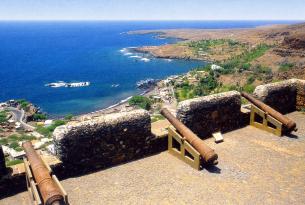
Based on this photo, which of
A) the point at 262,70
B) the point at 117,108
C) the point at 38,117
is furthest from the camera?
the point at 262,70

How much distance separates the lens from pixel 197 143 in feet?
29.6

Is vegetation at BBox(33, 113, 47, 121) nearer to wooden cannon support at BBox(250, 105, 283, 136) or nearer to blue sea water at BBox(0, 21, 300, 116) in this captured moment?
blue sea water at BBox(0, 21, 300, 116)

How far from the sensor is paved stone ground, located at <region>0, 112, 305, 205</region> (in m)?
7.75

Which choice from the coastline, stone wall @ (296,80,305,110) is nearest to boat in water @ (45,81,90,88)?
the coastline

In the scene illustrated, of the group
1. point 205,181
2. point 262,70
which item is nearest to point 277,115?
point 205,181

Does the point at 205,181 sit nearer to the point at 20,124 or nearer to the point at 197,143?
the point at 197,143

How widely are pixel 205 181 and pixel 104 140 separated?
264 cm

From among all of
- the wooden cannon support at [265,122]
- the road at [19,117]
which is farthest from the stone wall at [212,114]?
the road at [19,117]

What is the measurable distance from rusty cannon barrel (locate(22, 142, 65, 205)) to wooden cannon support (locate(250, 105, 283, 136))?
7.30m

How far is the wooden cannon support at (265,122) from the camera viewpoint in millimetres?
11260

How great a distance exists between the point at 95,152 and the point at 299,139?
21.1 ft

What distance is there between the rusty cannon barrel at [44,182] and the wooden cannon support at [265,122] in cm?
730

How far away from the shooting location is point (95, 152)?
344 inches

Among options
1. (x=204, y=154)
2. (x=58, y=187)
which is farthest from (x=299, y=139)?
(x=58, y=187)
